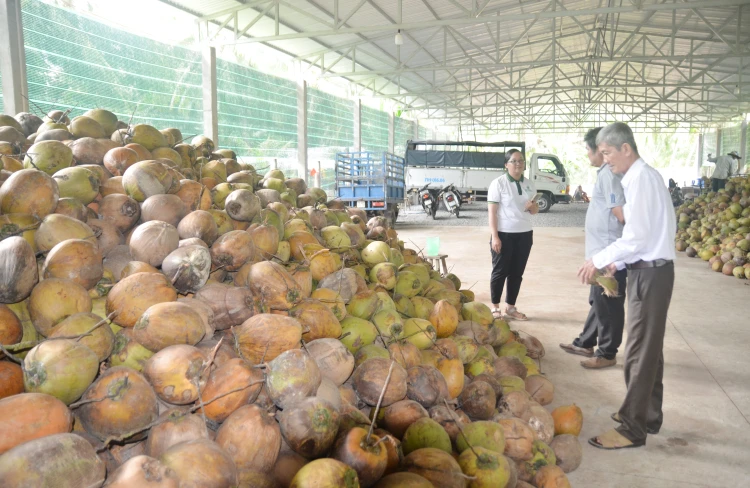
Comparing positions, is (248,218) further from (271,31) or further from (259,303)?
(271,31)

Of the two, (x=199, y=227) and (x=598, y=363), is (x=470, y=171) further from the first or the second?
(x=199, y=227)

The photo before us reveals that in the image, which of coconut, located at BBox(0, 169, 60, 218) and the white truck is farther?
the white truck

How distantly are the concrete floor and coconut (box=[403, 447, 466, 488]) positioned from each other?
1.31 metres

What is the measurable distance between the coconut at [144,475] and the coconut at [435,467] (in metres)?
0.86

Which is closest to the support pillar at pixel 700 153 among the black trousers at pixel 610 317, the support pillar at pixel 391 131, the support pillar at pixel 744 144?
the support pillar at pixel 744 144

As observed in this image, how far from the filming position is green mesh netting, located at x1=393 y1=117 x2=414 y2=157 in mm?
30203

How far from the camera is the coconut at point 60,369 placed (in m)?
1.73

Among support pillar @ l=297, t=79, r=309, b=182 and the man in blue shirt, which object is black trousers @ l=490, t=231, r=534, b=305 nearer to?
the man in blue shirt

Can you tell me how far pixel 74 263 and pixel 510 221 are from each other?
434cm

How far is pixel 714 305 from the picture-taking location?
6.59 meters

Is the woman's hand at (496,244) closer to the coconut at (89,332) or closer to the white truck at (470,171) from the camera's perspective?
the coconut at (89,332)

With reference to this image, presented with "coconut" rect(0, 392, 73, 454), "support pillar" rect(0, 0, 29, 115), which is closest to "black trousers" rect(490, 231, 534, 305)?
"coconut" rect(0, 392, 73, 454)

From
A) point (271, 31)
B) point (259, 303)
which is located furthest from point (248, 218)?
point (271, 31)

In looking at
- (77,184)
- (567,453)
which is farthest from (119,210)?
(567,453)
